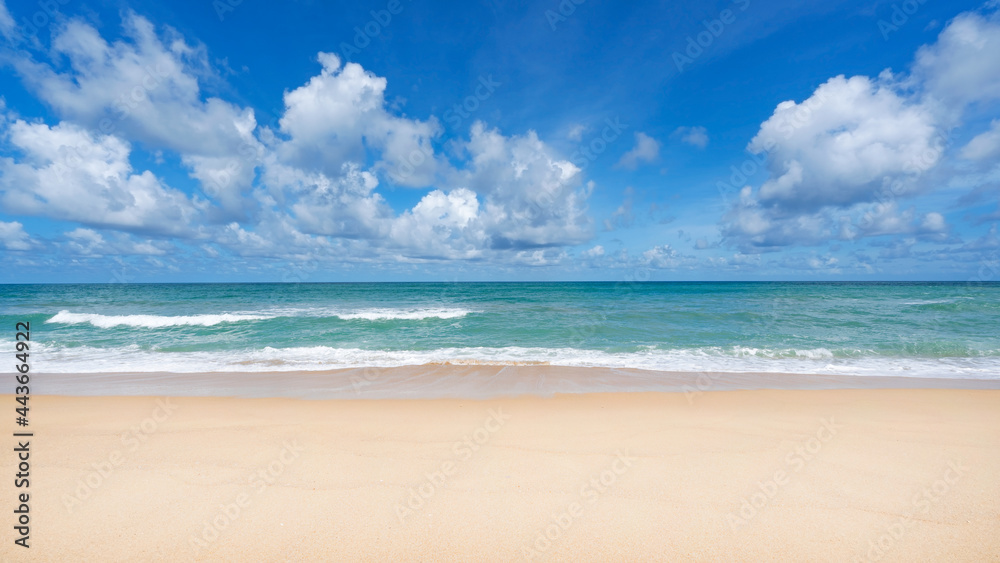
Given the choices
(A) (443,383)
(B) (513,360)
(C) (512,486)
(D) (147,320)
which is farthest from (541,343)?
(D) (147,320)

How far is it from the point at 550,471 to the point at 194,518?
3.34 m

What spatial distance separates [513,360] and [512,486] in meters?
7.29

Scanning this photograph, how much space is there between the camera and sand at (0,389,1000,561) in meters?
3.03

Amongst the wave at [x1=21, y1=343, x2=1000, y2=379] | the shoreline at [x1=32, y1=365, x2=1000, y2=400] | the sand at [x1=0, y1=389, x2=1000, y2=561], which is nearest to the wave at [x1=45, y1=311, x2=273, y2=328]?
the wave at [x1=21, y1=343, x2=1000, y2=379]

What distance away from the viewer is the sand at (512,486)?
9.94ft

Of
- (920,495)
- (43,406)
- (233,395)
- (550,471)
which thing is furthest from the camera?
(233,395)

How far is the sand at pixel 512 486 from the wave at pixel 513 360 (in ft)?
13.5

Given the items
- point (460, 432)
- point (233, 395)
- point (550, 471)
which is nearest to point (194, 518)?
point (460, 432)

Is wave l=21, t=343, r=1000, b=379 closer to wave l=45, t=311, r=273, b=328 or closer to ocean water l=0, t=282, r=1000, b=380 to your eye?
ocean water l=0, t=282, r=1000, b=380

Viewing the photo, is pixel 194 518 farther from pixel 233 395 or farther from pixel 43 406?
pixel 43 406

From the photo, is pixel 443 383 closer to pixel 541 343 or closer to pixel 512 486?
pixel 512 486

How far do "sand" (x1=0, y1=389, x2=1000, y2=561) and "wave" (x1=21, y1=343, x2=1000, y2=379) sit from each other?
13.5 feet

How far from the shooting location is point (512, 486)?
3820mm

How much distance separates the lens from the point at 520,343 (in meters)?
14.1
